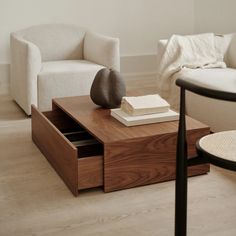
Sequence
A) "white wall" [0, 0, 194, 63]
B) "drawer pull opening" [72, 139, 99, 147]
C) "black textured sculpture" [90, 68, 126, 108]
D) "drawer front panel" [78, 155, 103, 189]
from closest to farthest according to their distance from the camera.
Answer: "drawer front panel" [78, 155, 103, 189], "drawer pull opening" [72, 139, 99, 147], "black textured sculpture" [90, 68, 126, 108], "white wall" [0, 0, 194, 63]

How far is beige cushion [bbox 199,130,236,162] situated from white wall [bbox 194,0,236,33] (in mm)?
Answer: 3404

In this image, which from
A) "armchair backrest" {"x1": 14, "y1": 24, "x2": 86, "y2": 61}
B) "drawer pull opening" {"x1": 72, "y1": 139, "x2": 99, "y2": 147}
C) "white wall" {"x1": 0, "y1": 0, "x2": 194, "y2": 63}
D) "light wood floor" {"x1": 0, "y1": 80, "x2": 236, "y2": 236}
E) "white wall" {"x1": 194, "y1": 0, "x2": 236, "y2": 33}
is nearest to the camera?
"light wood floor" {"x1": 0, "y1": 80, "x2": 236, "y2": 236}

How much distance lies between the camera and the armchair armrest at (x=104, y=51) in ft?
13.4

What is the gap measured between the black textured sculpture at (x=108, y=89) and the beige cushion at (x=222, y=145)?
1.21 m

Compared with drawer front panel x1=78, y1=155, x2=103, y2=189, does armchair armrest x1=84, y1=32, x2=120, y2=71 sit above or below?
above

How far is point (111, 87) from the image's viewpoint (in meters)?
3.03

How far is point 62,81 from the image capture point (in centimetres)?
391

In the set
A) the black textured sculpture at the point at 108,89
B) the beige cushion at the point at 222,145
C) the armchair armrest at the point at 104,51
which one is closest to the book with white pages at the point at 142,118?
the black textured sculpture at the point at 108,89

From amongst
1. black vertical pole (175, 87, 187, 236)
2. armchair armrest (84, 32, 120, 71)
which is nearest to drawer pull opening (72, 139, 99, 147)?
black vertical pole (175, 87, 187, 236)

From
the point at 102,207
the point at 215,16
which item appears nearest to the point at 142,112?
the point at 102,207

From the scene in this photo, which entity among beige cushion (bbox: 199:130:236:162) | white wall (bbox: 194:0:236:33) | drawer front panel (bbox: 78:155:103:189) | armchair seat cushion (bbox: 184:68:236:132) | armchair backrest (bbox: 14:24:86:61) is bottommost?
drawer front panel (bbox: 78:155:103:189)

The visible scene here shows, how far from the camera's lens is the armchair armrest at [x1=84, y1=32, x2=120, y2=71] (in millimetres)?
4086

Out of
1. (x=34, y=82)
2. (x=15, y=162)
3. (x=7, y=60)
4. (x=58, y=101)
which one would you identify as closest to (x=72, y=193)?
(x=15, y=162)

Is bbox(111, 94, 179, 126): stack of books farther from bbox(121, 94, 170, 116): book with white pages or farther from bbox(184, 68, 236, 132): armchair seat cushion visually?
bbox(184, 68, 236, 132): armchair seat cushion
